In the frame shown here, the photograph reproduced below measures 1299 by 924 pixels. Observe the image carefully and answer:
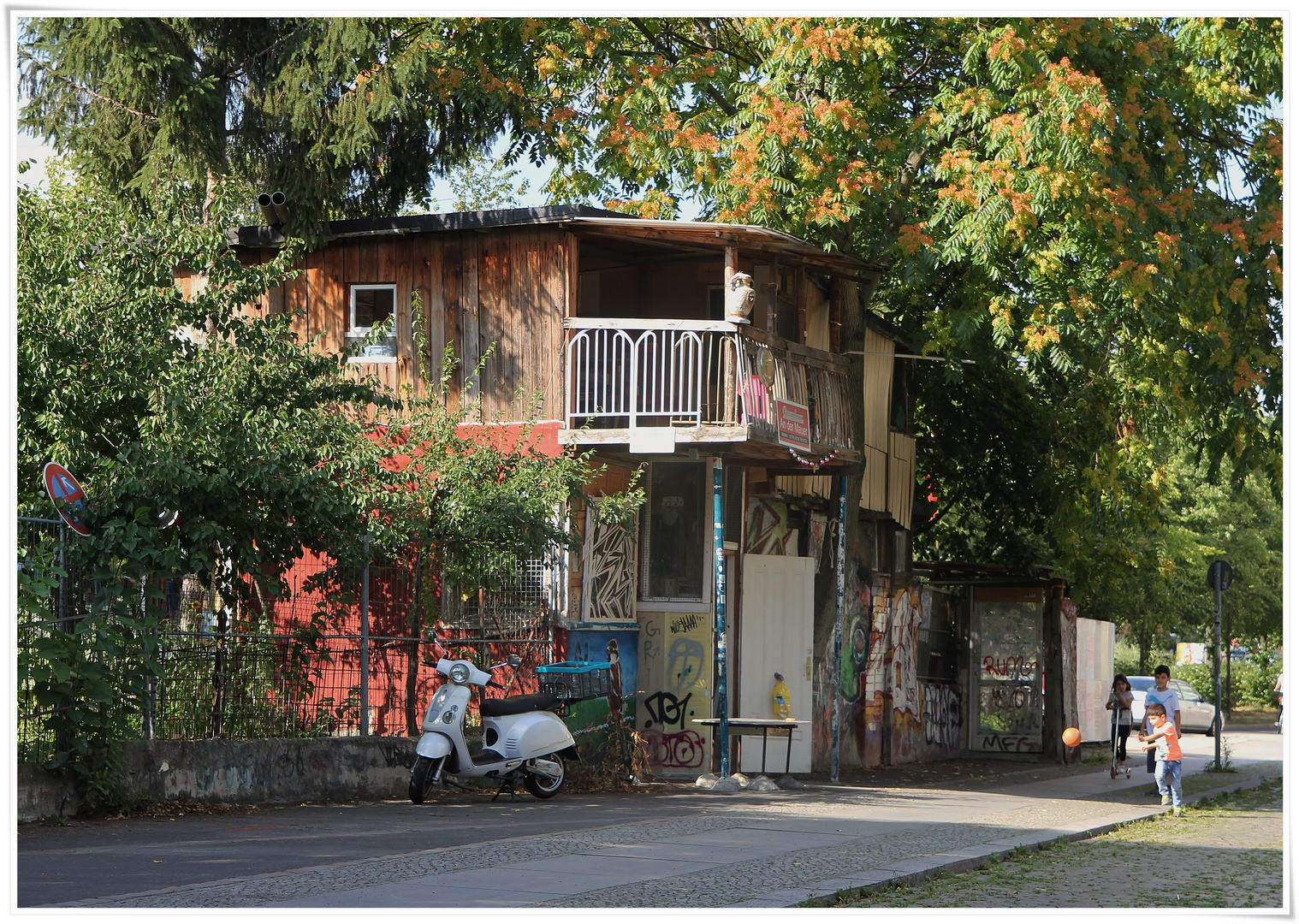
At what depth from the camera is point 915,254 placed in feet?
55.2

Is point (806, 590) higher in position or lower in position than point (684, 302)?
lower

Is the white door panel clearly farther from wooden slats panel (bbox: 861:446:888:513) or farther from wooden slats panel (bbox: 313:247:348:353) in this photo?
wooden slats panel (bbox: 313:247:348:353)

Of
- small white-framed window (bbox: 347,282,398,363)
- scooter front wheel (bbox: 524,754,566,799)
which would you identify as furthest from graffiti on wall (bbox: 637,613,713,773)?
small white-framed window (bbox: 347,282,398,363)

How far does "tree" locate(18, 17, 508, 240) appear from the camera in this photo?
18.6 m

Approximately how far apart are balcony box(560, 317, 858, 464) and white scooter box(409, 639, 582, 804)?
135 inches

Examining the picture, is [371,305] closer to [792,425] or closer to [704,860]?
[792,425]

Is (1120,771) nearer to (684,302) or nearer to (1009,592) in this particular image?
(1009,592)

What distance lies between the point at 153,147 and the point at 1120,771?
51.2 ft

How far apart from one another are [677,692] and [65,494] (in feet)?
26.5

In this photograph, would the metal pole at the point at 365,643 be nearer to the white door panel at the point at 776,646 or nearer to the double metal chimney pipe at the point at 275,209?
the white door panel at the point at 776,646

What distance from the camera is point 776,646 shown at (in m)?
18.4

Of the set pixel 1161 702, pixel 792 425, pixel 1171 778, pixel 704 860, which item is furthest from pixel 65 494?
pixel 1161 702

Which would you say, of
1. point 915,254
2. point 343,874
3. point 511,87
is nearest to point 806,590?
point 915,254
